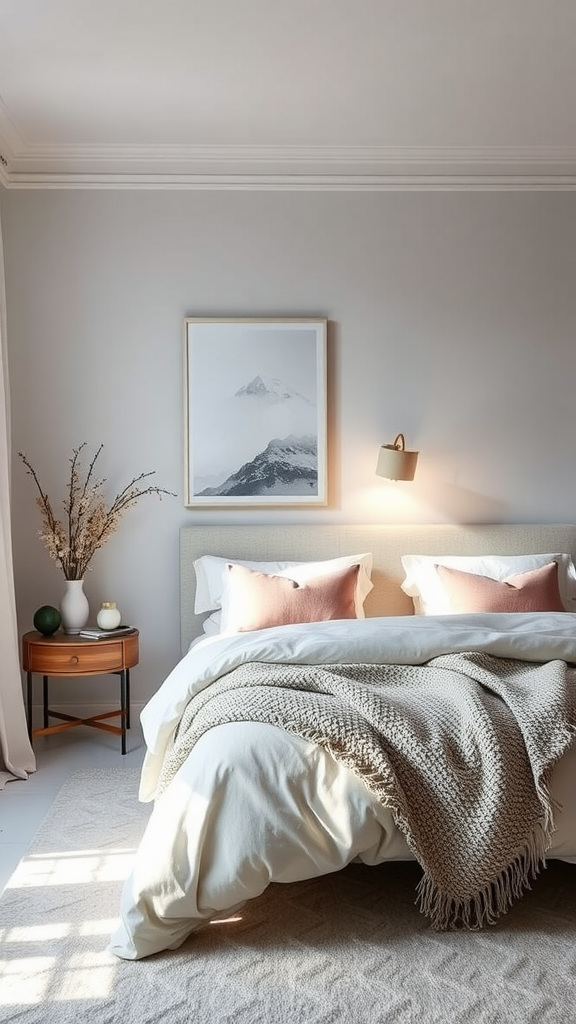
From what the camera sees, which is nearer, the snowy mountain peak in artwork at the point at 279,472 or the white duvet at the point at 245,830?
the white duvet at the point at 245,830

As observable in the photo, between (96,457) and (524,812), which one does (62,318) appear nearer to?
(96,457)

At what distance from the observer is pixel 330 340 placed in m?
4.63

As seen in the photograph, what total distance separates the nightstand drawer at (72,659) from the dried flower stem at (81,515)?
1.29 feet

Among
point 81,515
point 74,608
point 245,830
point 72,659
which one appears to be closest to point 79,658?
point 72,659

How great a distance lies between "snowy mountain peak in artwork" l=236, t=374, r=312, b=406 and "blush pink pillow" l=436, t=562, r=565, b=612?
3.96 ft

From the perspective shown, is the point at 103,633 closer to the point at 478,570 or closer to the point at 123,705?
the point at 123,705

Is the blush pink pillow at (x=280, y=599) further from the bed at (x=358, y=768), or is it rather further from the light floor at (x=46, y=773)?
the light floor at (x=46, y=773)

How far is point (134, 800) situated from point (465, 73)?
3.16 m

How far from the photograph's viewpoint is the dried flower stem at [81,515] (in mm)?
4312

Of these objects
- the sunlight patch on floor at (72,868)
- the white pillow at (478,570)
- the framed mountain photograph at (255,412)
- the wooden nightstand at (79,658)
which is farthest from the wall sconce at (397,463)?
the sunlight patch on floor at (72,868)

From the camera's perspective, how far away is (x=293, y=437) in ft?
15.1

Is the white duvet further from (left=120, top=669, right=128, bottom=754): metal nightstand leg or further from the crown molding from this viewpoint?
the crown molding

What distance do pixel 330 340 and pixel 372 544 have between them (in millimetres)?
1045

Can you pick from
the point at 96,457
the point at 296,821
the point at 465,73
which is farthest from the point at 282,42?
the point at 296,821
